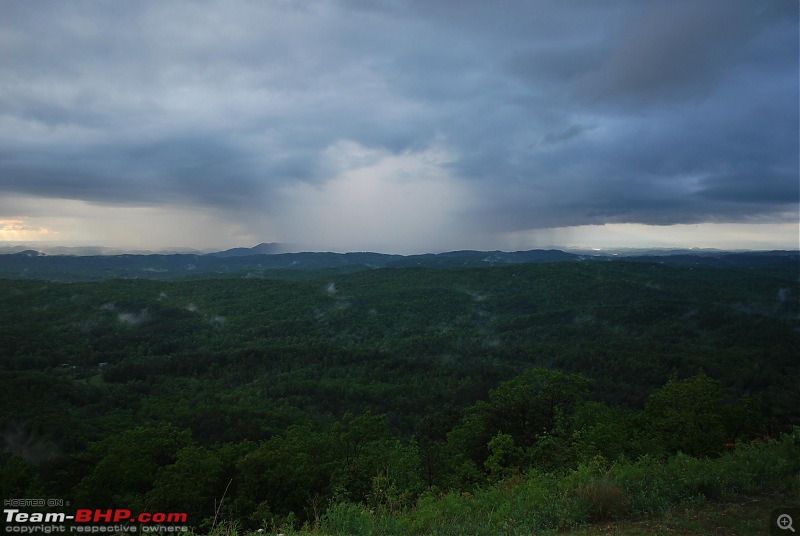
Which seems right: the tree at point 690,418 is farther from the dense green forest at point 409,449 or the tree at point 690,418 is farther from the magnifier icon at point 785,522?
the magnifier icon at point 785,522

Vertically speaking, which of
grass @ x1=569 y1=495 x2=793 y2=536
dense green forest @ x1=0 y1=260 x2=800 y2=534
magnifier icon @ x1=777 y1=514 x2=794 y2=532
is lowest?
dense green forest @ x1=0 y1=260 x2=800 y2=534

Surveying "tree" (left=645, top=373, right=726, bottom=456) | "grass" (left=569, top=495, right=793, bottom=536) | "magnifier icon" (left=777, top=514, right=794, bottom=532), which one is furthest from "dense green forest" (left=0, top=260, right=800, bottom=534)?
"magnifier icon" (left=777, top=514, right=794, bottom=532)

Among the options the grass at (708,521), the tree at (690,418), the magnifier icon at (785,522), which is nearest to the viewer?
the magnifier icon at (785,522)

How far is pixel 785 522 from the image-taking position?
1022cm

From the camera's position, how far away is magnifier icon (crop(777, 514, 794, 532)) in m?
10.0

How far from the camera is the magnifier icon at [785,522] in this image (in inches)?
395

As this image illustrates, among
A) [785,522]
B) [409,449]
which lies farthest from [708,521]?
[409,449]

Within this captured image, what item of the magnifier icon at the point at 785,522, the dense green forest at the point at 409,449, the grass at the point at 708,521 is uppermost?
the magnifier icon at the point at 785,522

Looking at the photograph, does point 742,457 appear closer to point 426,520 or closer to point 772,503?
point 772,503

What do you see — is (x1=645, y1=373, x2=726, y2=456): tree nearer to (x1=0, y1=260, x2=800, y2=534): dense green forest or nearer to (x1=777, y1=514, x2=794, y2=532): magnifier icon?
(x1=0, y1=260, x2=800, y2=534): dense green forest

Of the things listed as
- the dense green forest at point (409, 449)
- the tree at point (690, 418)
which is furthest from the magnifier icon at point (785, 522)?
the tree at point (690, 418)

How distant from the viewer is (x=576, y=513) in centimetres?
1126

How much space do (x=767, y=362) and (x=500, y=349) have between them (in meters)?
94.5

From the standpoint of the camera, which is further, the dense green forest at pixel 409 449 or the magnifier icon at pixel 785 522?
the dense green forest at pixel 409 449
